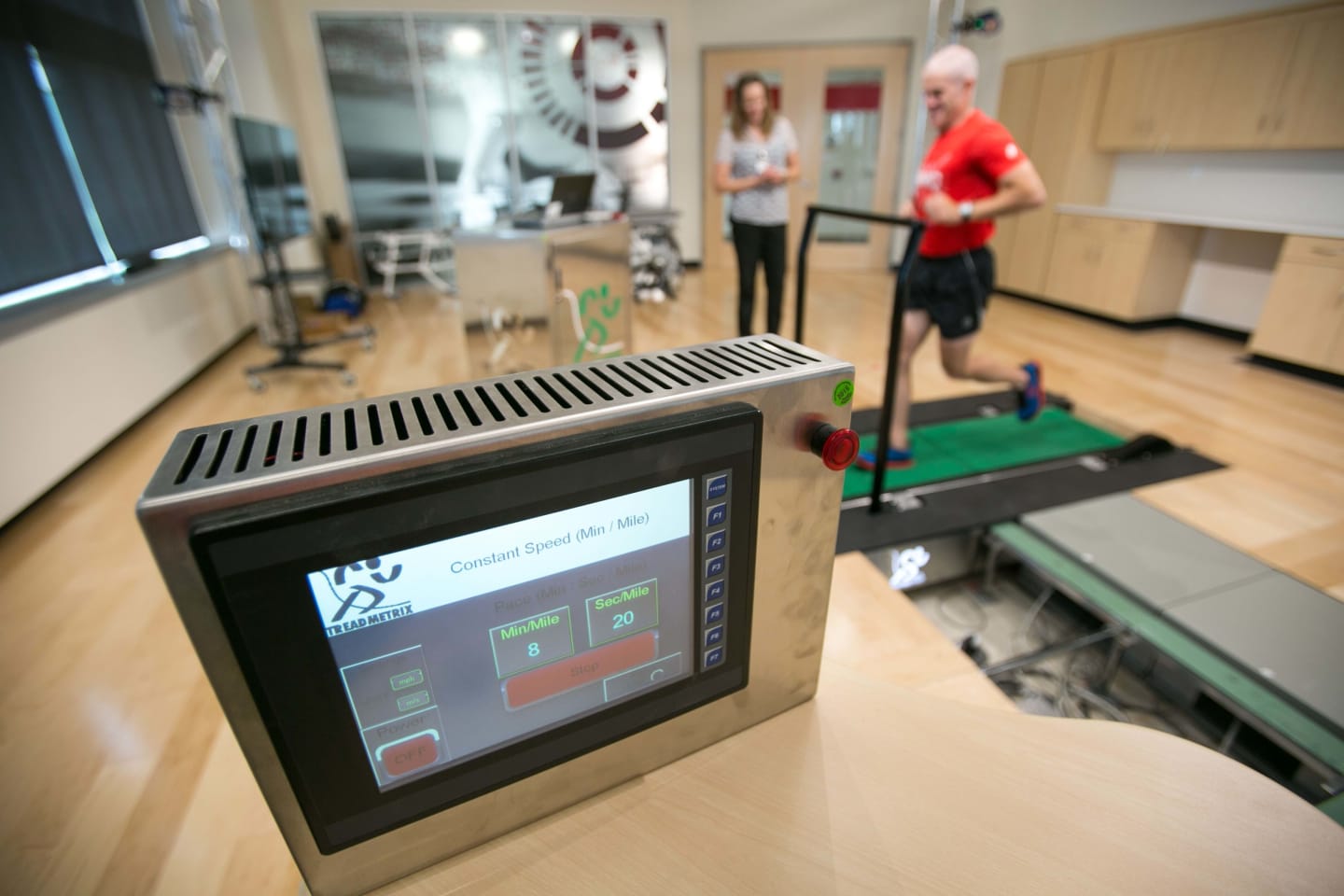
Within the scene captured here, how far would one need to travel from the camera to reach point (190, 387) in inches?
147

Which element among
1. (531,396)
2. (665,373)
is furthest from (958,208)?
(531,396)

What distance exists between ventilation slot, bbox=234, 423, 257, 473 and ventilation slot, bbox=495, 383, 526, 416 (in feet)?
0.58

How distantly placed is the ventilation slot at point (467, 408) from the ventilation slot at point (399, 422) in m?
0.04

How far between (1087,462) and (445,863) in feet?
9.27

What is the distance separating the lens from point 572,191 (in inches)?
117

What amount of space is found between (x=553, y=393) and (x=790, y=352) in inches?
9.7

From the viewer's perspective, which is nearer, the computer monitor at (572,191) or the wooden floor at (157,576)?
the wooden floor at (157,576)

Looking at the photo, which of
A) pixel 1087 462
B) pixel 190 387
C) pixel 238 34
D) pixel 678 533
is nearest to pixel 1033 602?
pixel 1087 462

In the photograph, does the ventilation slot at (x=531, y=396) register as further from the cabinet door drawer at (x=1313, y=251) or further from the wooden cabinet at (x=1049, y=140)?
the wooden cabinet at (x=1049, y=140)

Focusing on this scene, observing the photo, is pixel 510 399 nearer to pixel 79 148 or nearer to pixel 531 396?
pixel 531 396

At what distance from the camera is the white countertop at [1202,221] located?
3623 mm

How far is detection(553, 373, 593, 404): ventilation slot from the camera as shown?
0.53 metres

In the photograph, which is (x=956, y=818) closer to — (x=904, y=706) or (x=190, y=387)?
(x=904, y=706)

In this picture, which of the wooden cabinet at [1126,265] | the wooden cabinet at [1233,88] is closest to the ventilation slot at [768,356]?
the wooden cabinet at [1233,88]
